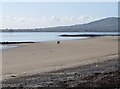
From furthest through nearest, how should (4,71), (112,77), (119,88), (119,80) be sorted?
(4,71) < (112,77) < (119,80) < (119,88)

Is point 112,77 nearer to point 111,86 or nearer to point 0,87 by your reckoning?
point 111,86

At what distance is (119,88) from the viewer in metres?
10.5

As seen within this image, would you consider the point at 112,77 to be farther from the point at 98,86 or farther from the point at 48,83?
the point at 48,83

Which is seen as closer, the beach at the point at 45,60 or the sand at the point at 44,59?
the beach at the point at 45,60

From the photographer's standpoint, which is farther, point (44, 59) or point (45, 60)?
point (44, 59)

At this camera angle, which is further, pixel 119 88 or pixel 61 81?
pixel 61 81

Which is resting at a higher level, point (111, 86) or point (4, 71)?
point (111, 86)

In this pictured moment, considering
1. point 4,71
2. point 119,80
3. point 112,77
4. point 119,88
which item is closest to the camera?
point 119,88

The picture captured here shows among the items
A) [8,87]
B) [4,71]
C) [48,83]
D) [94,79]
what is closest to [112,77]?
[94,79]

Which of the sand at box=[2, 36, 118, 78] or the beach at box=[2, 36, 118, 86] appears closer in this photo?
the beach at box=[2, 36, 118, 86]

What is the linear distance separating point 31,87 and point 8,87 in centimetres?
102

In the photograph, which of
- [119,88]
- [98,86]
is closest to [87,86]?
[98,86]

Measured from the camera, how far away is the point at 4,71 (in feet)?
64.5

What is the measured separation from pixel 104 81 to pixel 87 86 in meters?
0.92
